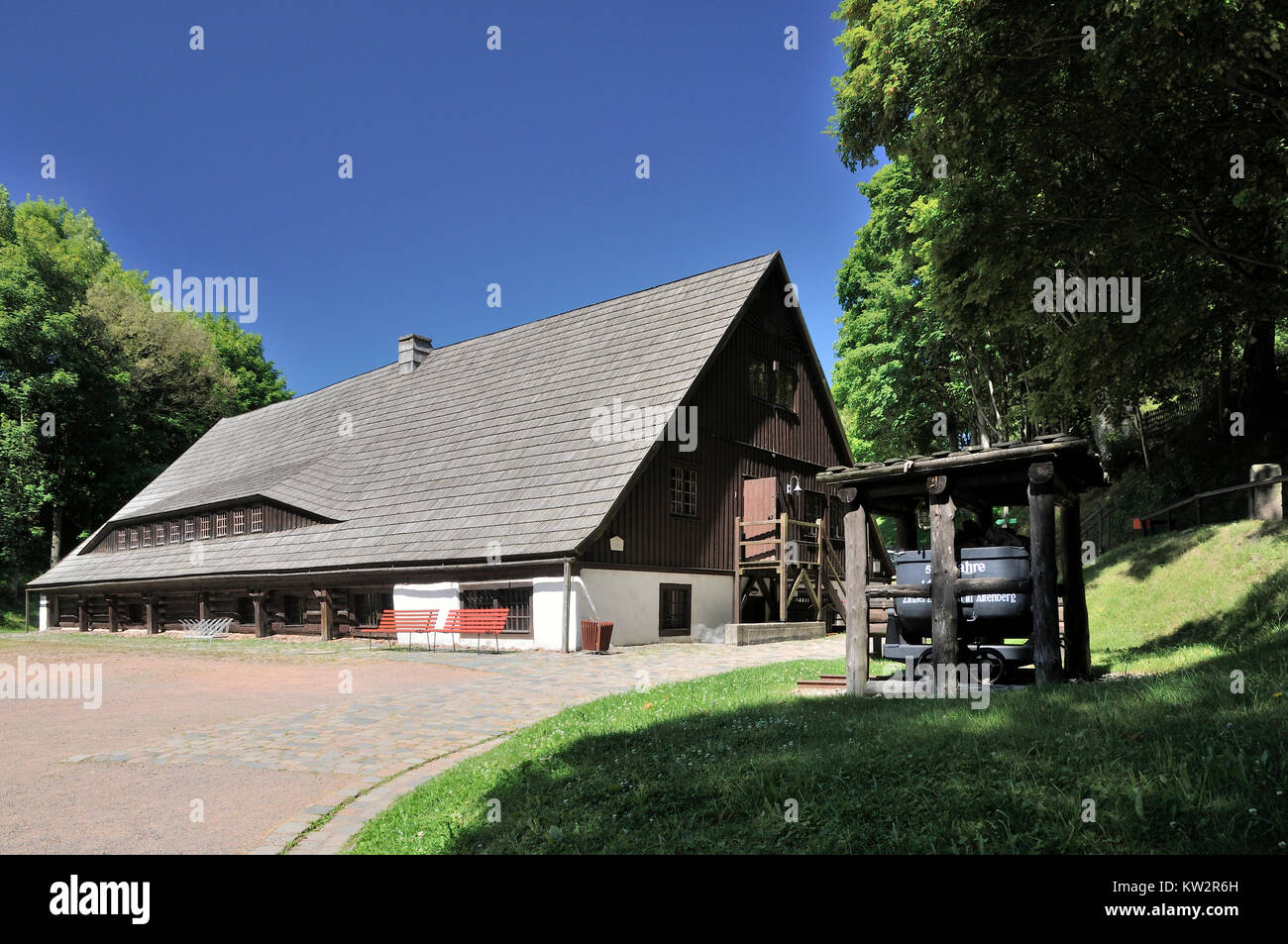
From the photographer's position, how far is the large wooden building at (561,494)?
21.8 m

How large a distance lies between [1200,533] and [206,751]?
17.9m

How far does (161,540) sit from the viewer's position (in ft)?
119

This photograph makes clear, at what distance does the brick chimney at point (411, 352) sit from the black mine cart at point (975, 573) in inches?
1181

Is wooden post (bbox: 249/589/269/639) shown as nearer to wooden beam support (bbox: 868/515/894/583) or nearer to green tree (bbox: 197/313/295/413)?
wooden beam support (bbox: 868/515/894/583)

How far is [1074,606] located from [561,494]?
46.7 ft

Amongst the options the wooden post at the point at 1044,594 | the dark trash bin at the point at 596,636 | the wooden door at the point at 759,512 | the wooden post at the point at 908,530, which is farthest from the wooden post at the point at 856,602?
the wooden door at the point at 759,512

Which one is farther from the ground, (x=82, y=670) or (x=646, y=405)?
(x=646, y=405)

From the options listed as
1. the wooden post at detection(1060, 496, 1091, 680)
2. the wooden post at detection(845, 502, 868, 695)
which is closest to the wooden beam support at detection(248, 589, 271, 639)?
the wooden post at detection(845, 502, 868, 695)

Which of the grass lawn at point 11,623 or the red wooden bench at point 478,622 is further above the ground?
the red wooden bench at point 478,622

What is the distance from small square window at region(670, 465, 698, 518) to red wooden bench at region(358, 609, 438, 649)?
6967 mm

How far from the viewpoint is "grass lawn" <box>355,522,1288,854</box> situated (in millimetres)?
4125

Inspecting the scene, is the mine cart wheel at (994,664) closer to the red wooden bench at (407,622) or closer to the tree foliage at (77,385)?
the red wooden bench at (407,622)
